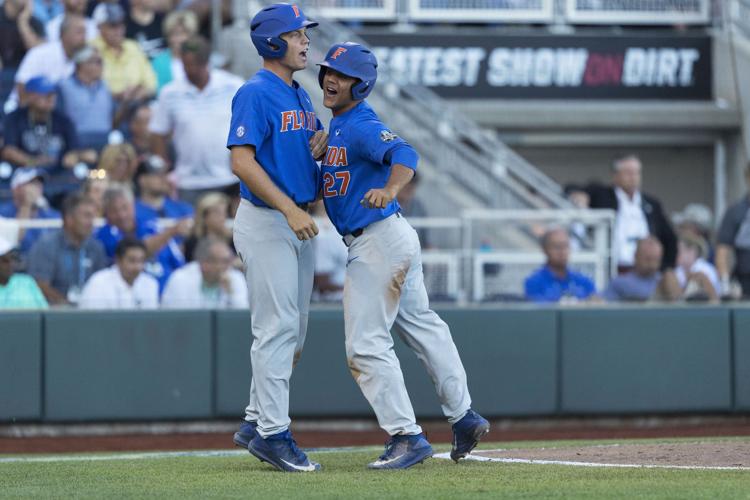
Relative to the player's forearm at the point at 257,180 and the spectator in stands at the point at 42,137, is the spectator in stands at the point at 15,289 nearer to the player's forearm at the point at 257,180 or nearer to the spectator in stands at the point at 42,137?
the spectator in stands at the point at 42,137

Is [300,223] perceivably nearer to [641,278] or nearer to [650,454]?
[650,454]

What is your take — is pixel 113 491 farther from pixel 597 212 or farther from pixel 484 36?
pixel 484 36

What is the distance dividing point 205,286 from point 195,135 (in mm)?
2753

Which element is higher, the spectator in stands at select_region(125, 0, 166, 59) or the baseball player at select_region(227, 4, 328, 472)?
the spectator in stands at select_region(125, 0, 166, 59)

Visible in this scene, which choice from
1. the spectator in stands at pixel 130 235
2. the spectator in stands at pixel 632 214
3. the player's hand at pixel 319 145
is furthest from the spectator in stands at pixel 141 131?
the player's hand at pixel 319 145

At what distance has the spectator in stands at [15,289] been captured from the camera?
968cm

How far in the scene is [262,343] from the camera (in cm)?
595

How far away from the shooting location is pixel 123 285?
10.0m

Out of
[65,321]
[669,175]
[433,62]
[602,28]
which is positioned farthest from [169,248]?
[669,175]

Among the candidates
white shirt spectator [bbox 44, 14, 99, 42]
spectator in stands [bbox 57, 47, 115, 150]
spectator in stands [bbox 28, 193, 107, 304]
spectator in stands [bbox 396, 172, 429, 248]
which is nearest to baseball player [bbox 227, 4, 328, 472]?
spectator in stands [bbox 28, 193, 107, 304]

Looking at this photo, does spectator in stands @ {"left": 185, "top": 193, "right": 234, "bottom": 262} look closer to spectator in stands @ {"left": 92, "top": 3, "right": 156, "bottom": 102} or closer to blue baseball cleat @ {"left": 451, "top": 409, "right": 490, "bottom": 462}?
spectator in stands @ {"left": 92, "top": 3, "right": 156, "bottom": 102}

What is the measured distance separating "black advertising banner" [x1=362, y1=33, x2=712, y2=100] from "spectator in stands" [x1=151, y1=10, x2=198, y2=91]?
284cm

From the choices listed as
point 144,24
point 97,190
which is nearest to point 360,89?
point 97,190

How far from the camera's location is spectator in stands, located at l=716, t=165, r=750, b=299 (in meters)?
11.8
